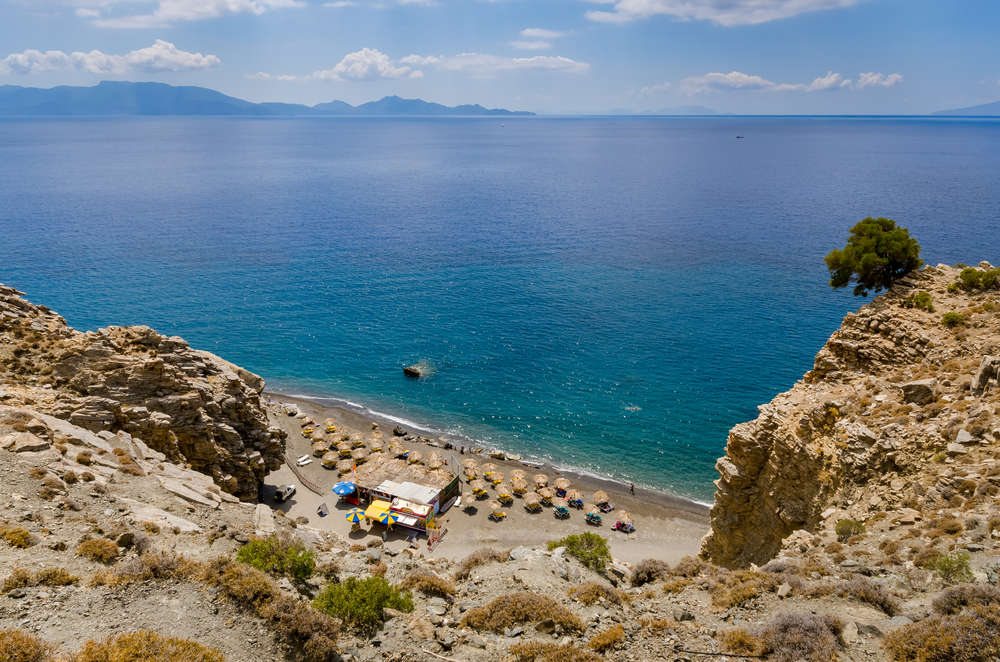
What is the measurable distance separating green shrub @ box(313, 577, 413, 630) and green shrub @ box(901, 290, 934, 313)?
2865 cm

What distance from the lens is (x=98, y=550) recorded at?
17234 mm

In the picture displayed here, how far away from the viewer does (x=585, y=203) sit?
160 metres

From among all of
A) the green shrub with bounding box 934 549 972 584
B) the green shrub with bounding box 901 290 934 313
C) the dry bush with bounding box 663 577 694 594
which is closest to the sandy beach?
the dry bush with bounding box 663 577 694 594

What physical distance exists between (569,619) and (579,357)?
53830 millimetres

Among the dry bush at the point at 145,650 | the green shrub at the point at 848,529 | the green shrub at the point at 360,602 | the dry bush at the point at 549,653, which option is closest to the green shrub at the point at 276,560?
the green shrub at the point at 360,602

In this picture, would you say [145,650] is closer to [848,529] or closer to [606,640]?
[606,640]

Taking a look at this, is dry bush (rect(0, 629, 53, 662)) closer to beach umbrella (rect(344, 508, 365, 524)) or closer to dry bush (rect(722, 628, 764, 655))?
dry bush (rect(722, 628, 764, 655))

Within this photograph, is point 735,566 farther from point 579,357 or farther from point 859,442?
point 579,357

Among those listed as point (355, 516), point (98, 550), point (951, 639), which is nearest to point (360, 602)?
point (98, 550)

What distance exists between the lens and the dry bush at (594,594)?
1861cm

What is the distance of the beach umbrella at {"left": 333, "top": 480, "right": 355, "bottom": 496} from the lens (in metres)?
45.4

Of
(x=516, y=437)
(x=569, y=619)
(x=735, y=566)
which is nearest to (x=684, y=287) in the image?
(x=516, y=437)

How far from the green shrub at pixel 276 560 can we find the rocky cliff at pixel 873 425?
20.7 m

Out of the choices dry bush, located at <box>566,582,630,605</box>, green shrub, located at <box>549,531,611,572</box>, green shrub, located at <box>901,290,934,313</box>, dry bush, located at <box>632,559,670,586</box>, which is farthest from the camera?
green shrub, located at <box>901,290,934,313</box>
